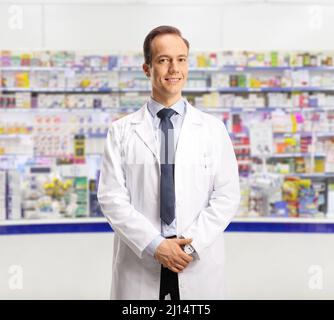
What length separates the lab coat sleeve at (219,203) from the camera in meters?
1.89

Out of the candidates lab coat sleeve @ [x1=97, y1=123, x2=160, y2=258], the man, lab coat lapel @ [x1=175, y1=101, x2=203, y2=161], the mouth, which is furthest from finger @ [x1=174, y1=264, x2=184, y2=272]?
the mouth

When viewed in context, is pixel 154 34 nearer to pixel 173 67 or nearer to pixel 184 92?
pixel 173 67

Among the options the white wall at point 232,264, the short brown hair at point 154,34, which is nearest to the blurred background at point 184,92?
the white wall at point 232,264

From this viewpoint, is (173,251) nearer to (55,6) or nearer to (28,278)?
(28,278)

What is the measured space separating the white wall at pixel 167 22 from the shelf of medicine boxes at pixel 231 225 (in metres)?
1.51

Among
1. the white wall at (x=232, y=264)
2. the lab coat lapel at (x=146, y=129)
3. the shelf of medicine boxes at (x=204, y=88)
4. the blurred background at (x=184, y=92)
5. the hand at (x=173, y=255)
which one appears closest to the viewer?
the hand at (x=173, y=255)

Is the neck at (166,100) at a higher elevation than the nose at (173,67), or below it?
below

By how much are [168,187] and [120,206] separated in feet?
0.63

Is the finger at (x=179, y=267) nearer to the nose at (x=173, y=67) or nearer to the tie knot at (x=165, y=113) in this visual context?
the tie knot at (x=165, y=113)

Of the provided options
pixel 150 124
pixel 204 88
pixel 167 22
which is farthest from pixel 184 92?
pixel 150 124

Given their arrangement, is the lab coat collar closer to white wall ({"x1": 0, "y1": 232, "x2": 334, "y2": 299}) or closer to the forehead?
the forehead

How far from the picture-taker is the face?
6.20 ft

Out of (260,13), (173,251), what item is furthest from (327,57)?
(173,251)

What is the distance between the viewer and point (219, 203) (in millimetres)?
1946
